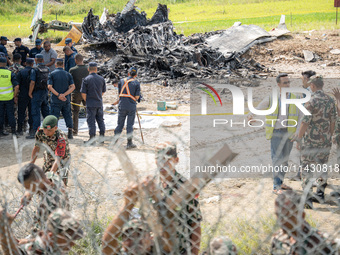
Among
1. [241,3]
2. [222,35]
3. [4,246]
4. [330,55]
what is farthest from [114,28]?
[241,3]

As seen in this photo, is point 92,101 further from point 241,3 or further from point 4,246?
point 241,3

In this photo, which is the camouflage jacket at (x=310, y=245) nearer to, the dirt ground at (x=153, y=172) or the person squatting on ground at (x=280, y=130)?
the dirt ground at (x=153, y=172)

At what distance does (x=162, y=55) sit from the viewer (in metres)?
17.0

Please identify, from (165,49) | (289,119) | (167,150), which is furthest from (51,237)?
(165,49)

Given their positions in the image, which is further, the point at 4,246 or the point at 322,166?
the point at 322,166

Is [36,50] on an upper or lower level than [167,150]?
upper

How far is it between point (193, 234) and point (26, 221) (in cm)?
178

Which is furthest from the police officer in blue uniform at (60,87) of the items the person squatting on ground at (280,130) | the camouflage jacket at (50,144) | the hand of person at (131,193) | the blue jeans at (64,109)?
the hand of person at (131,193)

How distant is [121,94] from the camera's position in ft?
27.1

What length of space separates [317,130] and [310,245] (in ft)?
10.1

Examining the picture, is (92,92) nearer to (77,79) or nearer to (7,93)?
(77,79)

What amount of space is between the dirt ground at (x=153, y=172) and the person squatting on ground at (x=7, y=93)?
1.48 ft

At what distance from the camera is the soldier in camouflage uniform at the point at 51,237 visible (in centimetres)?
303

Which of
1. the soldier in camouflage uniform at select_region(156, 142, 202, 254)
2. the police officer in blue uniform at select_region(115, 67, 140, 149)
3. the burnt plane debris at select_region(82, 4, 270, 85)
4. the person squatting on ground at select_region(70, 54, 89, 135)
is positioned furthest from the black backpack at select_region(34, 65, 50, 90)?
the burnt plane debris at select_region(82, 4, 270, 85)
